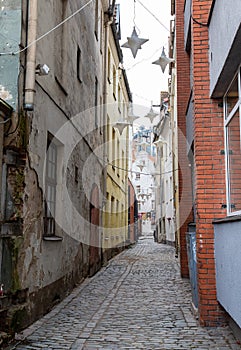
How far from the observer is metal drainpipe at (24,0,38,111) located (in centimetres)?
630

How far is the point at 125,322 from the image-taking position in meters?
6.90

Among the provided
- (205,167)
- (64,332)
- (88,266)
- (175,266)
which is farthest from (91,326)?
(175,266)

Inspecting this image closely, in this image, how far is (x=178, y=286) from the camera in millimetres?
10539

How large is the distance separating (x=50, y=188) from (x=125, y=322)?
305 centimetres

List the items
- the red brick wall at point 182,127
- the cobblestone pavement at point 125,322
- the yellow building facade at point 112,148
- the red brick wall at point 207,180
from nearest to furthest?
the cobblestone pavement at point 125,322 < the red brick wall at point 207,180 < the red brick wall at point 182,127 < the yellow building facade at point 112,148

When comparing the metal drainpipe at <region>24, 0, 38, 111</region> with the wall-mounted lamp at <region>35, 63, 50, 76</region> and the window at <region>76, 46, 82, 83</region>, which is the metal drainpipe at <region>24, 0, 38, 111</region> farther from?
the window at <region>76, 46, 82, 83</region>

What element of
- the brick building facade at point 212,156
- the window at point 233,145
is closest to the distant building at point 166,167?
the brick building facade at point 212,156

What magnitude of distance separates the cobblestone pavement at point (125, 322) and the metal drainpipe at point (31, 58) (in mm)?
3297

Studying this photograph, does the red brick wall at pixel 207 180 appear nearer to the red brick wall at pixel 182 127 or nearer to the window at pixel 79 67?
the window at pixel 79 67

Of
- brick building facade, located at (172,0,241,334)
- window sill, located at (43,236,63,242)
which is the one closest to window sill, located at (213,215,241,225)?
brick building facade, located at (172,0,241,334)

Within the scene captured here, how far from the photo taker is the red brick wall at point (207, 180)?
6.49m

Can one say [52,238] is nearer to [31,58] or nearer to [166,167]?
[31,58]

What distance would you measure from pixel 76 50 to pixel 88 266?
5.86 metres

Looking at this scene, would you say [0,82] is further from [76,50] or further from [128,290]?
[128,290]
